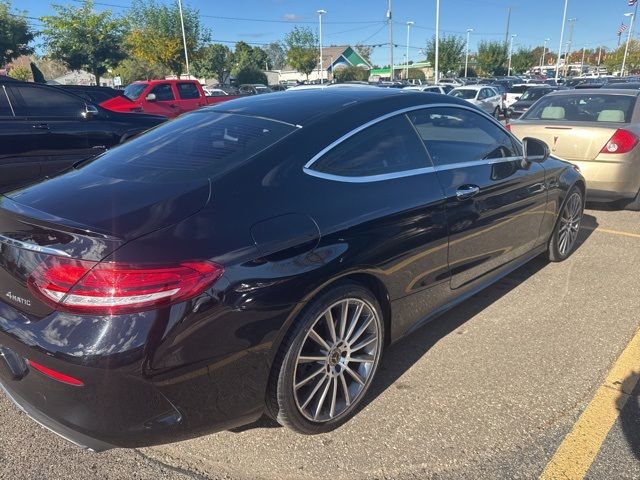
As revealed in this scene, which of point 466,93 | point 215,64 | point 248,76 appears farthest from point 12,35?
point 466,93

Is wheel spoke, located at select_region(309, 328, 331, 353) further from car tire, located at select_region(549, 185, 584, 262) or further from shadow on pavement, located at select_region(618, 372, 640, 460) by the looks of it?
car tire, located at select_region(549, 185, 584, 262)

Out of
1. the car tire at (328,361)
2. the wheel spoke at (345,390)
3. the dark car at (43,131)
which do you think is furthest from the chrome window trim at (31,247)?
the dark car at (43,131)

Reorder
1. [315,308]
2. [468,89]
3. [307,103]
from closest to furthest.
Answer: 1. [315,308]
2. [307,103]
3. [468,89]

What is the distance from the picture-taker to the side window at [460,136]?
10.2 ft

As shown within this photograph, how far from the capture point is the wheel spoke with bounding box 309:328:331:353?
7.44 feet

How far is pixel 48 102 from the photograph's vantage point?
6.00 metres

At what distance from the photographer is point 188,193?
6.86 feet

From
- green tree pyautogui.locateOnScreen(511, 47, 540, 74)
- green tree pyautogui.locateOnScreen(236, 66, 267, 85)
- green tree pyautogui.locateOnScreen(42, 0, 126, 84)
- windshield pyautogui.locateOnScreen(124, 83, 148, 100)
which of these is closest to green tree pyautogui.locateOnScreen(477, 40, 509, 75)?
green tree pyautogui.locateOnScreen(511, 47, 540, 74)

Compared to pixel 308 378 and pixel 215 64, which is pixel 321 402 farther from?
pixel 215 64

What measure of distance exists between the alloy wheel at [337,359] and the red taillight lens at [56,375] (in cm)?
87

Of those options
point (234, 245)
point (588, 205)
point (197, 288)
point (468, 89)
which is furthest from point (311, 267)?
point (468, 89)

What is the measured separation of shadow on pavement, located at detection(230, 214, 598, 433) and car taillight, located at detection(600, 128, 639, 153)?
2.19m

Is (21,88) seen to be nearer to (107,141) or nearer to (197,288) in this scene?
(107,141)

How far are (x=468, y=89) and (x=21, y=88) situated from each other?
19.2 metres
